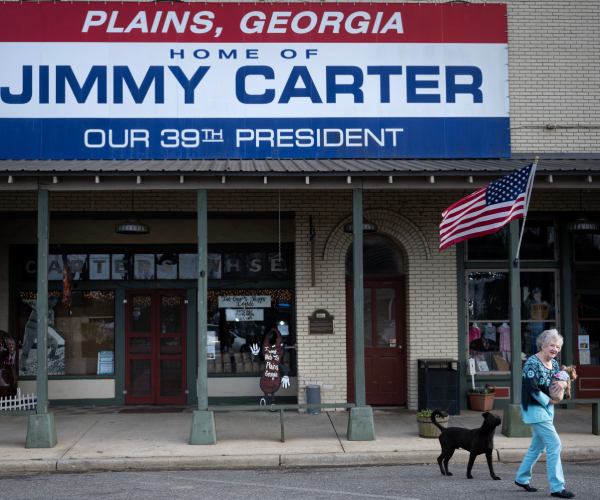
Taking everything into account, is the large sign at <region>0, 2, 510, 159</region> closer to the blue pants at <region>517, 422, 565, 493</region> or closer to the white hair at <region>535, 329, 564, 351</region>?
the white hair at <region>535, 329, 564, 351</region>

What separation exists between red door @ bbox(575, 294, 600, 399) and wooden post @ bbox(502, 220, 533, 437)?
3.15 metres

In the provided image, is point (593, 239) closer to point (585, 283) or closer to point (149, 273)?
point (585, 283)

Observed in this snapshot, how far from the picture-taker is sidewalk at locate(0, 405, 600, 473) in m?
7.90

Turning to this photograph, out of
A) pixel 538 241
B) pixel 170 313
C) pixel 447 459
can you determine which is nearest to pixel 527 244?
pixel 538 241

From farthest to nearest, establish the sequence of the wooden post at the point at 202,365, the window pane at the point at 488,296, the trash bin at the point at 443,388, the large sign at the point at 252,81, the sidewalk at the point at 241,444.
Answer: the window pane at the point at 488,296 < the large sign at the point at 252,81 < the trash bin at the point at 443,388 < the wooden post at the point at 202,365 < the sidewalk at the point at 241,444

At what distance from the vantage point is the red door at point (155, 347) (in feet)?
38.5

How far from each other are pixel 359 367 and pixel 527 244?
4767 mm

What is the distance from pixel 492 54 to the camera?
11430 millimetres

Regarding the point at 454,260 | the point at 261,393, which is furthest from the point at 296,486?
the point at 454,260

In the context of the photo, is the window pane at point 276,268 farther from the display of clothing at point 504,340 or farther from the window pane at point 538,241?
the window pane at point 538,241

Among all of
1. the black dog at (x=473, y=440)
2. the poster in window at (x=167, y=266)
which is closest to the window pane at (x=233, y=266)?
the poster in window at (x=167, y=266)

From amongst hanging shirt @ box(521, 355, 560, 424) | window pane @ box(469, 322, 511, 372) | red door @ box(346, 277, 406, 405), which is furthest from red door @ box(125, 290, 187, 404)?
hanging shirt @ box(521, 355, 560, 424)

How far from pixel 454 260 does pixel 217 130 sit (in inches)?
197

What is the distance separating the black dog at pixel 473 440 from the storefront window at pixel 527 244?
205 inches
